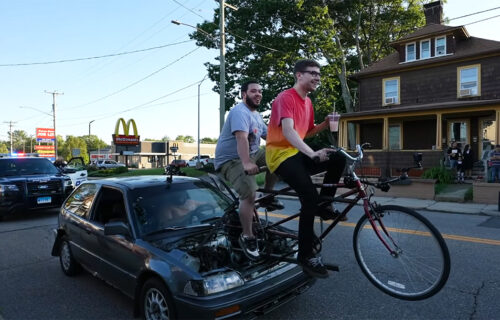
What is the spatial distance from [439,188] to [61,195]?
13745 mm

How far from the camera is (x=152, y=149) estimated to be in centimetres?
7469

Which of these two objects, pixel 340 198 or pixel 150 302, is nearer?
pixel 150 302

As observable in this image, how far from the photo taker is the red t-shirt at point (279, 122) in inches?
130

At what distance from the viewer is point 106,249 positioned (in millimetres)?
3885

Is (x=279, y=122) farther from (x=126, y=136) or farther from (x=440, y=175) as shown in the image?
(x=126, y=136)

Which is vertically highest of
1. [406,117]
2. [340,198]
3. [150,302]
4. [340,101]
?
[340,101]

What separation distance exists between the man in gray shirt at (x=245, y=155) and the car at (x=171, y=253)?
0.26 meters

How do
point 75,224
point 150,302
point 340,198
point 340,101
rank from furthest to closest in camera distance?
point 340,101 → point 75,224 → point 340,198 → point 150,302

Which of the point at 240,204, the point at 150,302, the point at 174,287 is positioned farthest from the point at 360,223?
the point at 150,302

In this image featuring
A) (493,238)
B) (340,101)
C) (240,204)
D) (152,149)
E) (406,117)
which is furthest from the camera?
(152,149)

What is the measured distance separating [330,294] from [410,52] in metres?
23.4

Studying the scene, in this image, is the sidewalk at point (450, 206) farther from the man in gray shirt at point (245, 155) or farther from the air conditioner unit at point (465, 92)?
the air conditioner unit at point (465, 92)

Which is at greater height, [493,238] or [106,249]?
[106,249]

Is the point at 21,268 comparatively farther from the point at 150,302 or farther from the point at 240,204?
the point at 240,204
